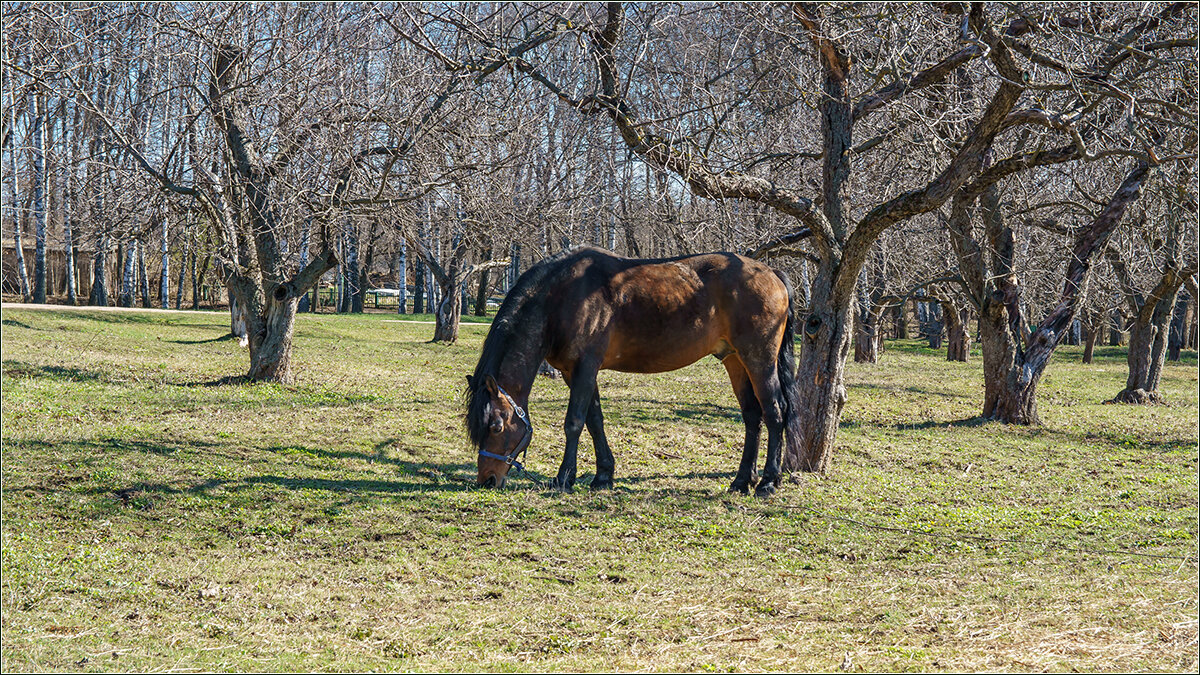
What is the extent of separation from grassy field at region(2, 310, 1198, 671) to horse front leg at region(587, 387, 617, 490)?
0.59 feet

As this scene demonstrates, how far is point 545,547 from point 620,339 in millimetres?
2545

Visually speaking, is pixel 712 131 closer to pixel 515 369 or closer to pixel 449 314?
pixel 515 369

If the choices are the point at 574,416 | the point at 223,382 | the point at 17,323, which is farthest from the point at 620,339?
the point at 17,323

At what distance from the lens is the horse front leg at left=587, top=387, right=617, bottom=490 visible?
8617mm

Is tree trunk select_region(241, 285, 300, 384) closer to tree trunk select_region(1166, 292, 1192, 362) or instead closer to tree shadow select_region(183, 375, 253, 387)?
tree shadow select_region(183, 375, 253, 387)

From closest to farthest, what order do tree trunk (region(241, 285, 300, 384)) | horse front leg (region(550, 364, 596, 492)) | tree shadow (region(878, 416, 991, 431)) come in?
horse front leg (region(550, 364, 596, 492))
tree shadow (region(878, 416, 991, 431))
tree trunk (region(241, 285, 300, 384))

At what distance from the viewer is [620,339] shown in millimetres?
8602

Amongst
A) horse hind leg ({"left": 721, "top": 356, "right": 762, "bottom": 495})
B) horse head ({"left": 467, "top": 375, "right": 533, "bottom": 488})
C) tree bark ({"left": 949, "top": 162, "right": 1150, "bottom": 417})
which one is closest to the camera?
horse head ({"left": 467, "top": 375, "right": 533, "bottom": 488})

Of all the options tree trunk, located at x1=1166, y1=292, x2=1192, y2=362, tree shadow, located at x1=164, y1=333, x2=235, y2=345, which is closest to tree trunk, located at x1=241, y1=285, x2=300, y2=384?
tree shadow, located at x1=164, y1=333, x2=235, y2=345

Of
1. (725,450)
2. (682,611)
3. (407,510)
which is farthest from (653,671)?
(725,450)

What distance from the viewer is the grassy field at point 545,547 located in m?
4.62

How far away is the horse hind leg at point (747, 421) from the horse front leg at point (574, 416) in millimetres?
1441

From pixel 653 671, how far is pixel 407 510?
353cm

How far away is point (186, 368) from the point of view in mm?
15969
